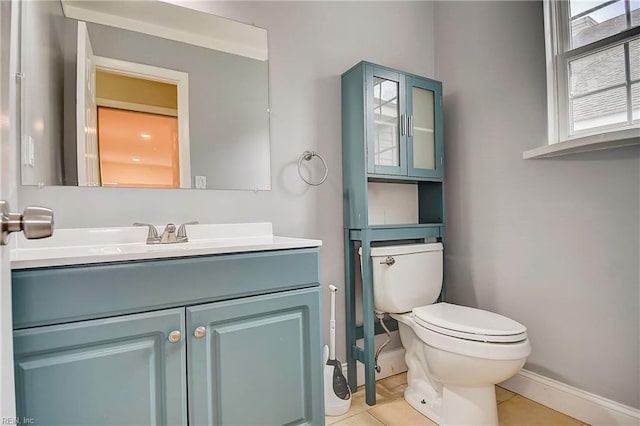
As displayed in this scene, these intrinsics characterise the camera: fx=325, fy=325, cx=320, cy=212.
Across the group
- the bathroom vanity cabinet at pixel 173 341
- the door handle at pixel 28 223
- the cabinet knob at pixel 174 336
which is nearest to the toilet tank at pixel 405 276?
the bathroom vanity cabinet at pixel 173 341

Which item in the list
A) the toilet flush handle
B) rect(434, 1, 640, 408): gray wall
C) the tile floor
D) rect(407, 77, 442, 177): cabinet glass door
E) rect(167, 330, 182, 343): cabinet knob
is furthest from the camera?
rect(407, 77, 442, 177): cabinet glass door

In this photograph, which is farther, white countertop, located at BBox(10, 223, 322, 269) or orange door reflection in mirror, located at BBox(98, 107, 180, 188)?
orange door reflection in mirror, located at BBox(98, 107, 180, 188)

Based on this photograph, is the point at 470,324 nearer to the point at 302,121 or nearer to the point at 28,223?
the point at 302,121

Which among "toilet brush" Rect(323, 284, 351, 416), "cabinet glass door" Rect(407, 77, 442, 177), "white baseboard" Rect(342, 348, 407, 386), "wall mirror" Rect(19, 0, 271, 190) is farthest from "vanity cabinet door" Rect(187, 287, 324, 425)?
"cabinet glass door" Rect(407, 77, 442, 177)

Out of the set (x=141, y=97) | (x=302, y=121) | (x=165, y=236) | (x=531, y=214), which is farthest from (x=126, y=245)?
(x=531, y=214)

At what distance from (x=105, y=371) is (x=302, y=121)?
4.28 ft

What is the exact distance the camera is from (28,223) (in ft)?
1.54

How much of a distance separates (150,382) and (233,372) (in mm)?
231

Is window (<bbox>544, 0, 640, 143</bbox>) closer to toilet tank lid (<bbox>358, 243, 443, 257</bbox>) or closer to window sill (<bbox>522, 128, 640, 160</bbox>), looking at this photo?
window sill (<bbox>522, 128, 640, 160</bbox>)

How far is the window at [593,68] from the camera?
1.35 meters

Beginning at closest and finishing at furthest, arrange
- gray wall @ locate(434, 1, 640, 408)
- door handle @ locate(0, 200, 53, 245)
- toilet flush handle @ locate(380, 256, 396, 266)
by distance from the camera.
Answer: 1. door handle @ locate(0, 200, 53, 245)
2. gray wall @ locate(434, 1, 640, 408)
3. toilet flush handle @ locate(380, 256, 396, 266)

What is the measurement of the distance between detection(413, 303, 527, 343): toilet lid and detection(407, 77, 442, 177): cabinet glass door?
730 mm

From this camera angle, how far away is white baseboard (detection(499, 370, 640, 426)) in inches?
52.1

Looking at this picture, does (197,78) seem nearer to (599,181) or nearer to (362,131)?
(362,131)
